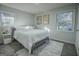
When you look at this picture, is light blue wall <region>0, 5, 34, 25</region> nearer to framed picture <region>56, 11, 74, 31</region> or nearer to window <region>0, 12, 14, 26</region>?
window <region>0, 12, 14, 26</region>

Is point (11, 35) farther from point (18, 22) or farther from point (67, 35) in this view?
point (67, 35)

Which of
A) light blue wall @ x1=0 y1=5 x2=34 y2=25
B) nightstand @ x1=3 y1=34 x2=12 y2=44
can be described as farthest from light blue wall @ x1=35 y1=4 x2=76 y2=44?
nightstand @ x1=3 y1=34 x2=12 y2=44

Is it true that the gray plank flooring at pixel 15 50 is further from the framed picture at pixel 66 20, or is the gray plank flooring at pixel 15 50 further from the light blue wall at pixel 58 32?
the framed picture at pixel 66 20

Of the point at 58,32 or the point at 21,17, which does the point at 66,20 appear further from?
the point at 21,17

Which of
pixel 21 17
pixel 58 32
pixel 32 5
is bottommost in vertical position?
pixel 58 32

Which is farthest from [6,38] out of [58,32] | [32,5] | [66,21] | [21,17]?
[66,21]

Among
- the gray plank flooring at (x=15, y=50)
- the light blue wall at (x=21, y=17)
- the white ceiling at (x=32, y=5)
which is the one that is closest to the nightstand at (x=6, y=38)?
the gray plank flooring at (x=15, y=50)

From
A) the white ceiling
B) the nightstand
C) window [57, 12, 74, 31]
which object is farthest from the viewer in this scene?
the nightstand

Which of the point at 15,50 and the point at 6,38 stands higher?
the point at 6,38

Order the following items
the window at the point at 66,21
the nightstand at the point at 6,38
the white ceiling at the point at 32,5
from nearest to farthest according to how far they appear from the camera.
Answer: the white ceiling at the point at 32,5, the window at the point at 66,21, the nightstand at the point at 6,38

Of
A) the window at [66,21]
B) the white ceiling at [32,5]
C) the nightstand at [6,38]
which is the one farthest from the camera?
the nightstand at [6,38]

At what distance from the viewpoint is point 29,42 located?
178 centimetres

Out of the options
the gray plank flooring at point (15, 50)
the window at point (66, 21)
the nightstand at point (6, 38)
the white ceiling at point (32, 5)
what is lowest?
the gray plank flooring at point (15, 50)

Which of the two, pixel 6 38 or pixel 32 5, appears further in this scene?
pixel 6 38
